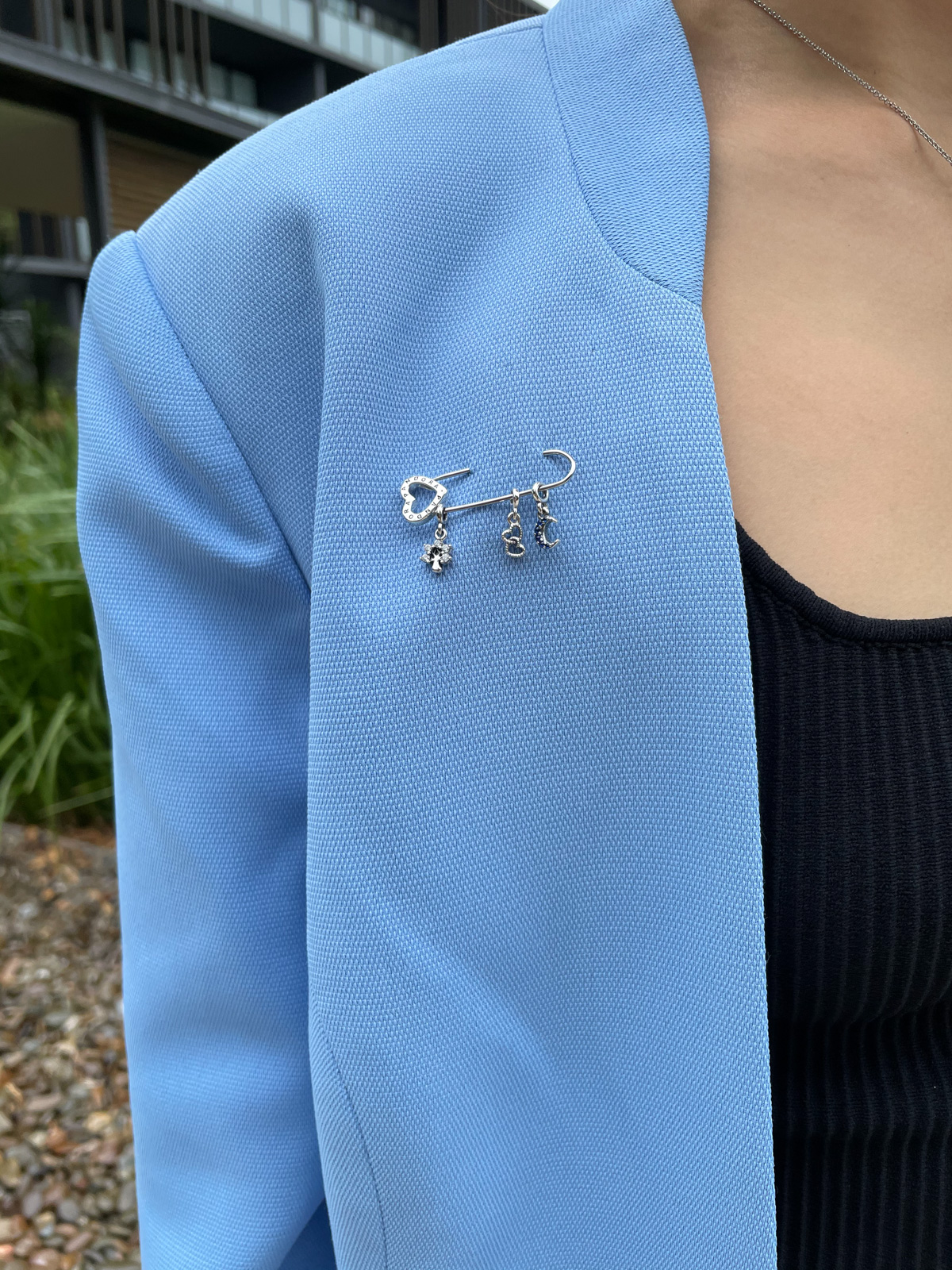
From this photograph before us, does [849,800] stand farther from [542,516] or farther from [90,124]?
[90,124]

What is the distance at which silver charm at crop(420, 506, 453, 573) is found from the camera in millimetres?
549

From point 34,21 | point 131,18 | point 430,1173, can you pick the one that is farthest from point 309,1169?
point 131,18

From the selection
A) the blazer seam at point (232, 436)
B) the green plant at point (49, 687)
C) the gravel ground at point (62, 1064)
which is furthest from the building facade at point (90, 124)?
the blazer seam at point (232, 436)

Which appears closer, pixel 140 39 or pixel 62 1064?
pixel 62 1064

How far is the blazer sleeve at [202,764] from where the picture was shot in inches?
24.0

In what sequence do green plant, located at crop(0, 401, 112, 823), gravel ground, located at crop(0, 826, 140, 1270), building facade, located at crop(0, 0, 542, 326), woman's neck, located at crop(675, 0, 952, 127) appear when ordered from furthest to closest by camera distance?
building facade, located at crop(0, 0, 542, 326) < green plant, located at crop(0, 401, 112, 823) < gravel ground, located at crop(0, 826, 140, 1270) < woman's neck, located at crop(675, 0, 952, 127)

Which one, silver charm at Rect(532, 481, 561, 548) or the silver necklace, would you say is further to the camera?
the silver necklace

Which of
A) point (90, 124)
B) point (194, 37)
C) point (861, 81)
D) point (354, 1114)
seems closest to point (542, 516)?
point (354, 1114)

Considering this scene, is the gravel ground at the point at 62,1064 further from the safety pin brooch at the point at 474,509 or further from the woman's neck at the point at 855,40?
the woman's neck at the point at 855,40

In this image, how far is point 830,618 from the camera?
22.9 inches

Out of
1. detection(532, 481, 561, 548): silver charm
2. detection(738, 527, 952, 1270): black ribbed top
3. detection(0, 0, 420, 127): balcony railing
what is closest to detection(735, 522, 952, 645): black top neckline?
detection(738, 527, 952, 1270): black ribbed top

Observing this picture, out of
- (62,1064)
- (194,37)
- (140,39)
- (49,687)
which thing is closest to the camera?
(62,1064)

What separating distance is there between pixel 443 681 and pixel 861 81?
23.3 inches

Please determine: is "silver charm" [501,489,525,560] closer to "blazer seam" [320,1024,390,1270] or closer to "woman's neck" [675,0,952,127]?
"blazer seam" [320,1024,390,1270]
